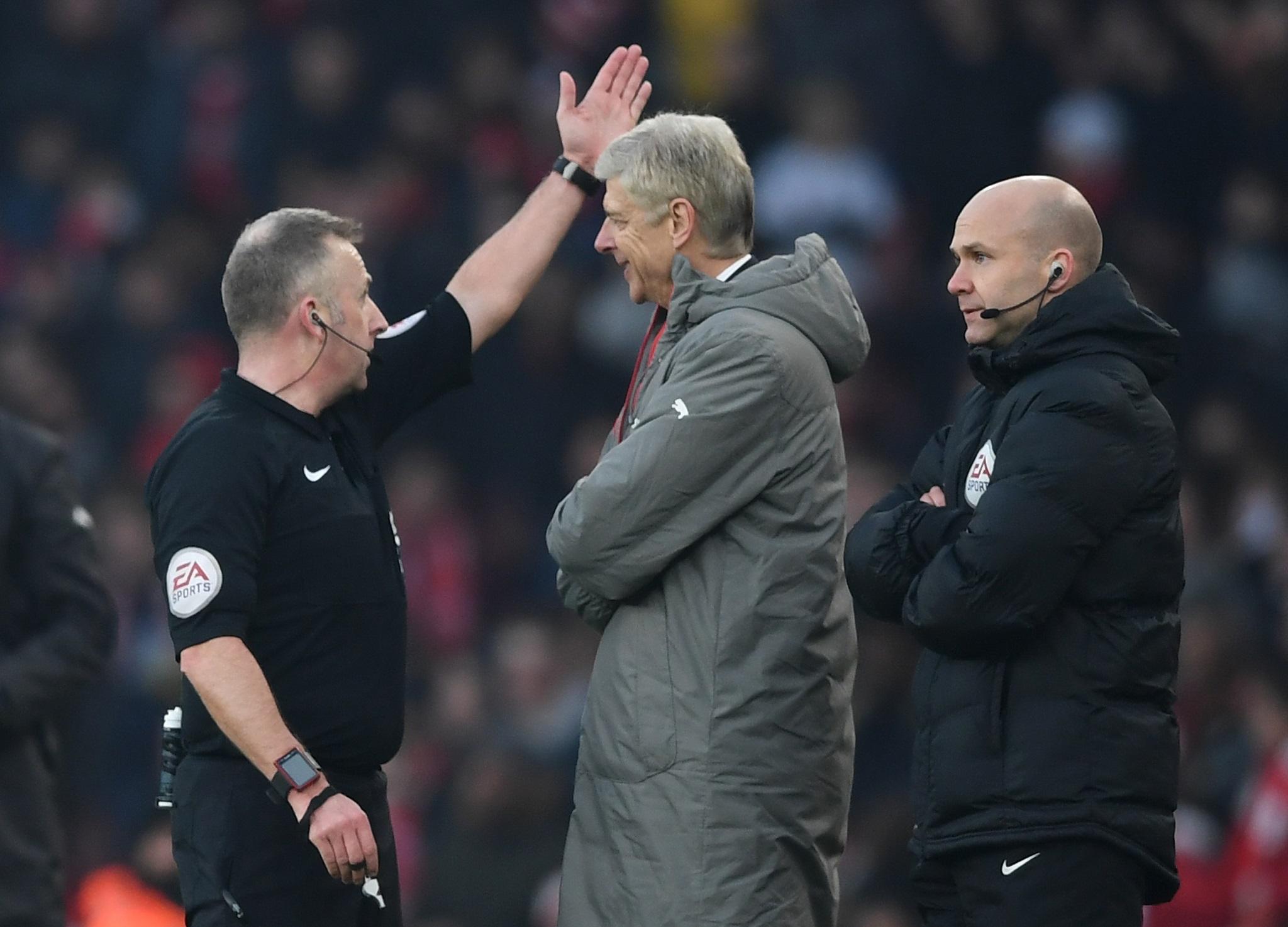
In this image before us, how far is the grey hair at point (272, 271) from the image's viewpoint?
392 cm

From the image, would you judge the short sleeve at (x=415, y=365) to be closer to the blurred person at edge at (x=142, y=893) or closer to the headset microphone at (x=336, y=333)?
the headset microphone at (x=336, y=333)

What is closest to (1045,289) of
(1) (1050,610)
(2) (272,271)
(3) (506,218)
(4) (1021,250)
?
(4) (1021,250)

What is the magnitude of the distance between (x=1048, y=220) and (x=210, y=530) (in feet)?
5.10

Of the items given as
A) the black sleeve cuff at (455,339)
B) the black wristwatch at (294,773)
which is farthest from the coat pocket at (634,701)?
the black sleeve cuff at (455,339)

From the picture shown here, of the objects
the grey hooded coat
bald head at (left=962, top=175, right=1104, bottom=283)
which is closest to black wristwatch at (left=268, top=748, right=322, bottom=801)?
the grey hooded coat

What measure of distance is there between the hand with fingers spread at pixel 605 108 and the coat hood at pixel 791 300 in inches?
31.2

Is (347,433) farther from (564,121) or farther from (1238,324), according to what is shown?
(1238,324)

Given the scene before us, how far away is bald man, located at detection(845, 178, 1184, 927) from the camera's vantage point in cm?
335

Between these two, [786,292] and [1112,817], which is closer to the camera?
[1112,817]

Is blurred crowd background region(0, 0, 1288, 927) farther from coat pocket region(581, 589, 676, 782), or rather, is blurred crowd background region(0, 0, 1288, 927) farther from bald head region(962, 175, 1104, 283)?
bald head region(962, 175, 1104, 283)

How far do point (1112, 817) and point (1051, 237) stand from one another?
980 mm

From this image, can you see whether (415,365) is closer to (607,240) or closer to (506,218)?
(607,240)

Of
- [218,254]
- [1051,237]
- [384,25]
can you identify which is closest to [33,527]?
[1051,237]

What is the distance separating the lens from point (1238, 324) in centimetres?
863
